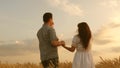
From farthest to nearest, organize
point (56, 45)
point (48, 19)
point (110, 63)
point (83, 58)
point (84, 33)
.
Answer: point (110, 63) → point (48, 19) → point (56, 45) → point (83, 58) → point (84, 33)

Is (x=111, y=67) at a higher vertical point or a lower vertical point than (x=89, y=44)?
lower

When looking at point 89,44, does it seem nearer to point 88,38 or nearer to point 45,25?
point 88,38

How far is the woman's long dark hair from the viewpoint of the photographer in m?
8.71

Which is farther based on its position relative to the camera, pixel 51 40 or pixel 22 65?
pixel 22 65

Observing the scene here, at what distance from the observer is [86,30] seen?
344 inches

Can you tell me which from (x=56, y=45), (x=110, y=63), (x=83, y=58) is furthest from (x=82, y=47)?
(x=110, y=63)

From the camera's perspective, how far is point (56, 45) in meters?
9.16

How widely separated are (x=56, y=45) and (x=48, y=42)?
0.94ft

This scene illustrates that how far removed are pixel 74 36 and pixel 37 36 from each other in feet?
4.20

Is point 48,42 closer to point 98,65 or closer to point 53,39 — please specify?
point 53,39

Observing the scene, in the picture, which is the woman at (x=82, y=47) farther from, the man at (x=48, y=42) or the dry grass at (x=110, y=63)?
the dry grass at (x=110, y=63)

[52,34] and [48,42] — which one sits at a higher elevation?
[52,34]

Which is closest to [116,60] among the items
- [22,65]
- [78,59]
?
[78,59]

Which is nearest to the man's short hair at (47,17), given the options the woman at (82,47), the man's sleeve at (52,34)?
the man's sleeve at (52,34)
